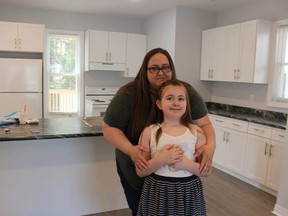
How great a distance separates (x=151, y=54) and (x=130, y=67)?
4093 mm

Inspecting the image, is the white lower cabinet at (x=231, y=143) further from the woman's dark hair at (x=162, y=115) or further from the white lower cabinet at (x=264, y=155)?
the woman's dark hair at (x=162, y=115)

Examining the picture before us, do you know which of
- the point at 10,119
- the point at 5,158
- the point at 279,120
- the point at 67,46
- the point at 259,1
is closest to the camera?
the point at 5,158

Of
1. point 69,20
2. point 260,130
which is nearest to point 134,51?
point 69,20

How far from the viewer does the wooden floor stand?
288 centimetres

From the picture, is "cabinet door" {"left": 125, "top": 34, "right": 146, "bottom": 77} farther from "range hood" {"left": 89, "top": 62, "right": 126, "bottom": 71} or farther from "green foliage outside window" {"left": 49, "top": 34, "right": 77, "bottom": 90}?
"green foliage outside window" {"left": 49, "top": 34, "right": 77, "bottom": 90}

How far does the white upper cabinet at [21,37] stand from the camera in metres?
4.61

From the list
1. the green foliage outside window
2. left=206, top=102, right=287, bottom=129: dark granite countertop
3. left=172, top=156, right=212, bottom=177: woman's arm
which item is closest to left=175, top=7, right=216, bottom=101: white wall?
left=206, top=102, right=287, bottom=129: dark granite countertop

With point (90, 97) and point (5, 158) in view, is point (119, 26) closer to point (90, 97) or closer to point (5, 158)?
point (90, 97)

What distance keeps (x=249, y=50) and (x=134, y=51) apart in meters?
2.33

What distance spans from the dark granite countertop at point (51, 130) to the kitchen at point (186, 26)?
250 centimetres

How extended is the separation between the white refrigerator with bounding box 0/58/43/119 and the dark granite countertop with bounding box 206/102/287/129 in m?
2.93

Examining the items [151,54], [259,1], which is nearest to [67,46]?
[259,1]

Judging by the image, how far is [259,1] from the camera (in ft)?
13.6

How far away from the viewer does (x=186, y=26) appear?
472 cm
